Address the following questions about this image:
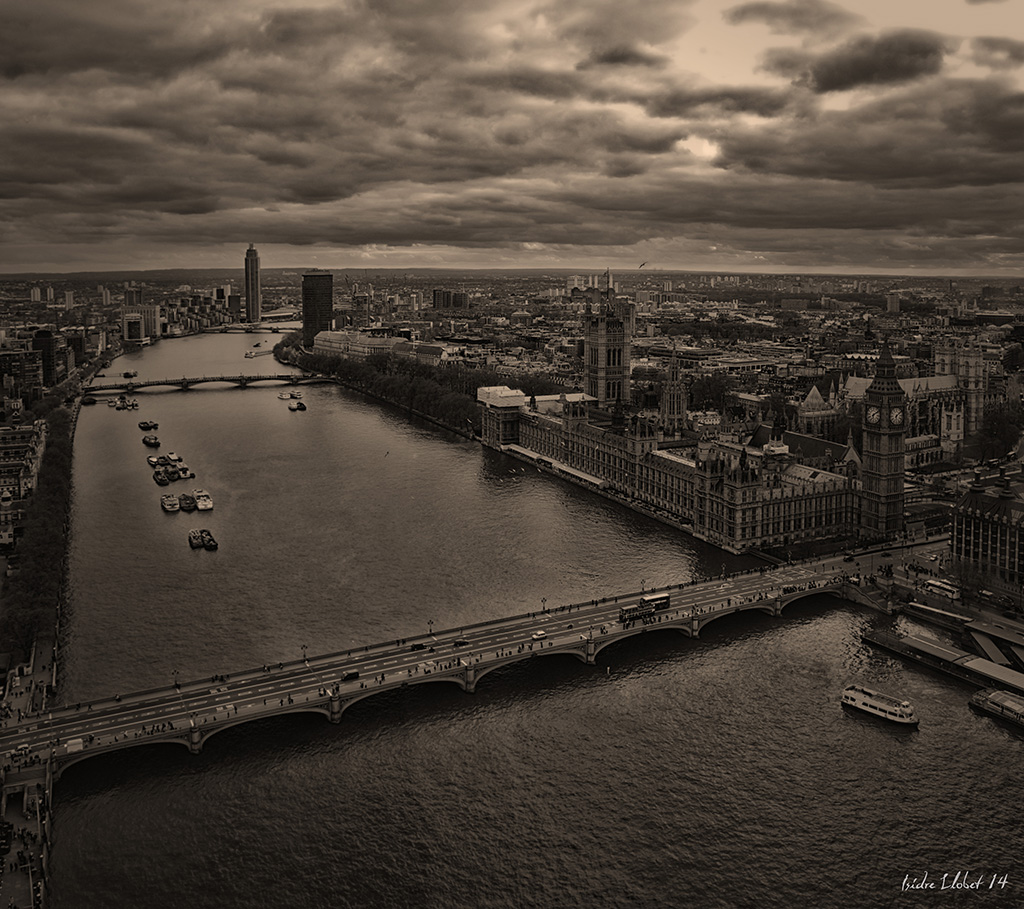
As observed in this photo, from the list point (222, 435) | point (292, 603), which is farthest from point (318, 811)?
point (222, 435)

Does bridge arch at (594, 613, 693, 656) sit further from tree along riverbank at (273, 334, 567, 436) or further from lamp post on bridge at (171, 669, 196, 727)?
tree along riverbank at (273, 334, 567, 436)

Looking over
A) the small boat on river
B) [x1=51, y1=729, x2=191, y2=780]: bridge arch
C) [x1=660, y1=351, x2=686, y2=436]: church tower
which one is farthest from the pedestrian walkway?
[x1=660, y1=351, x2=686, y2=436]: church tower

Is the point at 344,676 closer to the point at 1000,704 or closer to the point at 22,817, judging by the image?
the point at 22,817

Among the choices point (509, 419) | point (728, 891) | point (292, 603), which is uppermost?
point (509, 419)

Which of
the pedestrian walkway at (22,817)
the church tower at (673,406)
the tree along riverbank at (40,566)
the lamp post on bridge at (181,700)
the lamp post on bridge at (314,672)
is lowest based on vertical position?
the pedestrian walkway at (22,817)

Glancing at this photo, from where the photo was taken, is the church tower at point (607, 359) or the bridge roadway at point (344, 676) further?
the church tower at point (607, 359)

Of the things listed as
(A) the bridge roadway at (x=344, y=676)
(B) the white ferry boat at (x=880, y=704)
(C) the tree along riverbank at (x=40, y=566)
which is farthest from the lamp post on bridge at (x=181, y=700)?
(B) the white ferry boat at (x=880, y=704)

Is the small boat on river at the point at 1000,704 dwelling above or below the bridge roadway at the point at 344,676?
below

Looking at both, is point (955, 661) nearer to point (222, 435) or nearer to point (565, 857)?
point (565, 857)

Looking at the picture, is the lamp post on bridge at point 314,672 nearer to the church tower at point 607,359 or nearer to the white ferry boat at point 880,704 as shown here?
the white ferry boat at point 880,704
